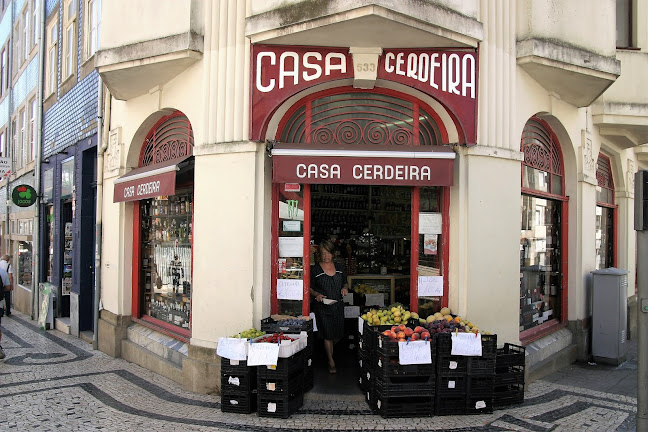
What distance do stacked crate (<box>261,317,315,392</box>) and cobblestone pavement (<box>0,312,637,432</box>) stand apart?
0.75 feet

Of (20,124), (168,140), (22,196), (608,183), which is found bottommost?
(22,196)

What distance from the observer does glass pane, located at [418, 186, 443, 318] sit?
288 inches

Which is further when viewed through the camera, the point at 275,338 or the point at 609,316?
the point at 609,316

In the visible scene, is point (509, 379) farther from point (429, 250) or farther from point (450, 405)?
point (429, 250)

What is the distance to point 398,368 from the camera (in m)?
6.15

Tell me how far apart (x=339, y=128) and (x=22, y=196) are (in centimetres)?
1047

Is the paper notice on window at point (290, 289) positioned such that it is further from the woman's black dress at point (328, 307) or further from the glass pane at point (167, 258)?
the glass pane at point (167, 258)

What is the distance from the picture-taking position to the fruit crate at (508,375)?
21.8 feet

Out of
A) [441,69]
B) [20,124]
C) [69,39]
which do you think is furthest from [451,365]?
[20,124]

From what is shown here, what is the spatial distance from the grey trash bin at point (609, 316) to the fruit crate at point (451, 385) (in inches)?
164

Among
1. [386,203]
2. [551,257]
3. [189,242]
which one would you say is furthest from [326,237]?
[551,257]

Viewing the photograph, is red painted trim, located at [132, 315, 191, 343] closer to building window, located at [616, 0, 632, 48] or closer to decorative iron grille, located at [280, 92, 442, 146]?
decorative iron grille, located at [280, 92, 442, 146]

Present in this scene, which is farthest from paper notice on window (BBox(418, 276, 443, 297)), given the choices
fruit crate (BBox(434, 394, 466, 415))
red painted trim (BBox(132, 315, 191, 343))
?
red painted trim (BBox(132, 315, 191, 343))

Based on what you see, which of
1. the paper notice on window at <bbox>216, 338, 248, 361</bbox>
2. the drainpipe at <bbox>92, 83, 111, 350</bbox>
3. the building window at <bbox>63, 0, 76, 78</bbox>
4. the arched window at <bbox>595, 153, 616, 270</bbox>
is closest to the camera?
the paper notice on window at <bbox>216, 338, 248, 361</bbox>
